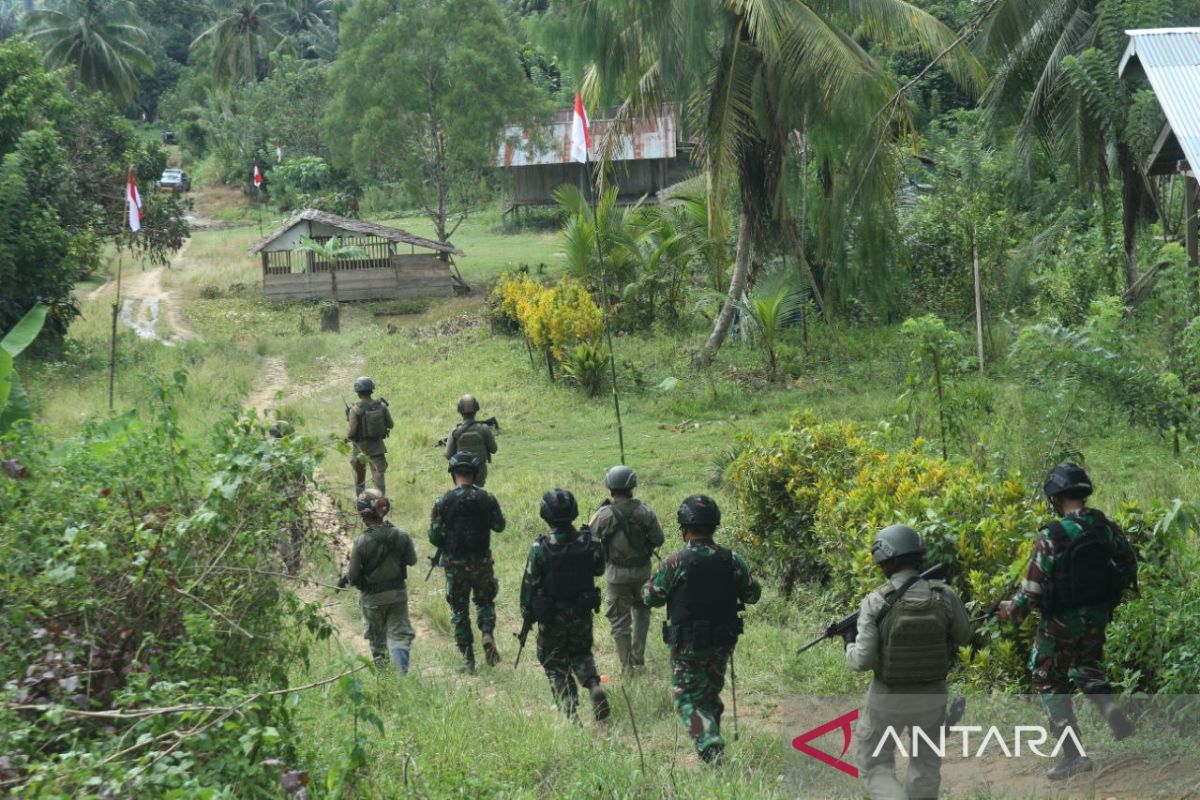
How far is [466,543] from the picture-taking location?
8312 mm

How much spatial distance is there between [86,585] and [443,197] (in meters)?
26.6

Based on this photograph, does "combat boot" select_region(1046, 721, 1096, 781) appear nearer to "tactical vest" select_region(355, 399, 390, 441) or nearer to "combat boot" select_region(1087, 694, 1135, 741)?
"combat boot" select_region(1087, 694, 1135, 741)

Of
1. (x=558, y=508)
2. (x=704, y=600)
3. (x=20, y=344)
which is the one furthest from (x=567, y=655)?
(x=20, y=344)

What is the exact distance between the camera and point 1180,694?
6.19 m

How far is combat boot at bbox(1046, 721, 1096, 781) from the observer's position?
19.2 feet

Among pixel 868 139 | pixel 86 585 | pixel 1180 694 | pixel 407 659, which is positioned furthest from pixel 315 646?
pixel 868 139

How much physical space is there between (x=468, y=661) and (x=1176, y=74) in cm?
730

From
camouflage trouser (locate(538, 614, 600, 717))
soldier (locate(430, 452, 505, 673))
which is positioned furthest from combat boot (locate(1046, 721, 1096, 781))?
soldier (locate(430, 452, 505, 673))

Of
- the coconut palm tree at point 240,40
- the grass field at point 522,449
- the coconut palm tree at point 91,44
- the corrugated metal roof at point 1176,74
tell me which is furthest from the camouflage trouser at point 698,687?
the coconut palm tree at point 240,40

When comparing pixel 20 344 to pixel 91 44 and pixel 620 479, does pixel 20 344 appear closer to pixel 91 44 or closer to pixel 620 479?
pixel 620 479

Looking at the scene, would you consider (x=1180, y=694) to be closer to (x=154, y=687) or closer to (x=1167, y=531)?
(x=1167, y=531)

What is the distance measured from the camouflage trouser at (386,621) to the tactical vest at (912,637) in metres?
3.71

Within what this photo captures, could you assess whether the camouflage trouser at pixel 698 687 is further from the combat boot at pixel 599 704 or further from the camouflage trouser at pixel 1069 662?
the camouflage trouser at pixel 1069 662

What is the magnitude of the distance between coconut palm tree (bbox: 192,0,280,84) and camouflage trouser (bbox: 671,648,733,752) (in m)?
53.5
